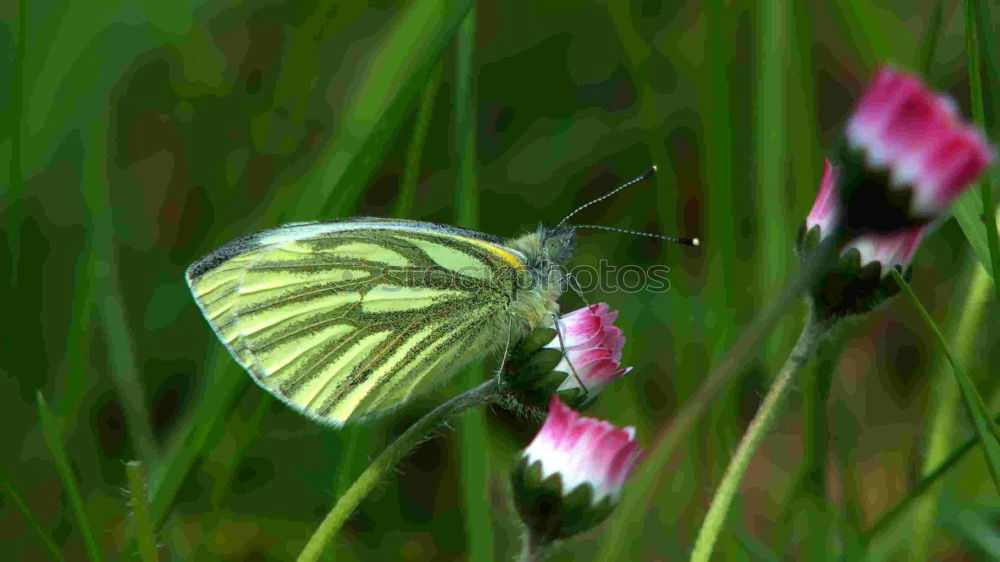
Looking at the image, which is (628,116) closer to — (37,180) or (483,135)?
(483,135)

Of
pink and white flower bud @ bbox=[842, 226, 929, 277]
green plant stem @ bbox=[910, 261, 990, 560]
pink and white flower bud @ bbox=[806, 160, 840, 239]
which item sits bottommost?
green plant stem @ bbox=[910, 261, 990, 560]

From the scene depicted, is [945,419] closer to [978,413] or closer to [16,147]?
[978,413]

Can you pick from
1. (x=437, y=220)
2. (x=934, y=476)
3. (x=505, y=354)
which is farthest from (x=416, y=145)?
(x=934, y=476)

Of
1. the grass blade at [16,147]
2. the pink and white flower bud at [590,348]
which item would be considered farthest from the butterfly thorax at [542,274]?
the grass blade at [16,147]

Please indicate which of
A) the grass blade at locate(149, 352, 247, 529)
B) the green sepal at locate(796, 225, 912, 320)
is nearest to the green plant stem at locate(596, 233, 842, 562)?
the green sepal at locate(796, 225, 912, 320)

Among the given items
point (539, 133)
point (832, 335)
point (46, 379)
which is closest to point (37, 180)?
point (46, 379)

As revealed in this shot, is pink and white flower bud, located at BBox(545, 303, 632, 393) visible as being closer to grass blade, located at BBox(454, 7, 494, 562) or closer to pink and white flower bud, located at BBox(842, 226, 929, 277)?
grass blade, located at BBox(454, 7, 494, 562)
